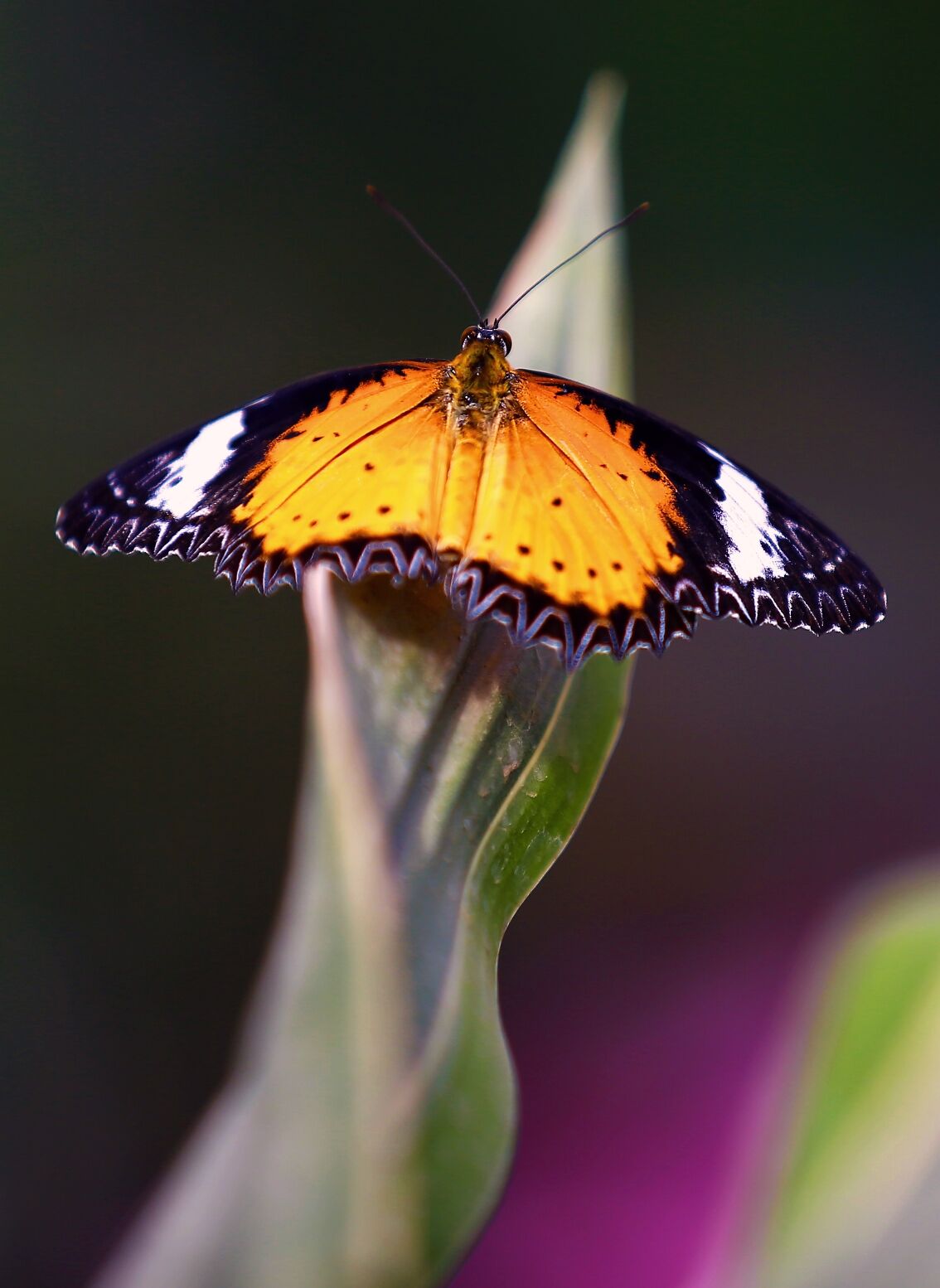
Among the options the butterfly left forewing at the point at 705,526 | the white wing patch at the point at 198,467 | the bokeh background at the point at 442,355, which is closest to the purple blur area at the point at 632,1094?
the bokeh background at the point at 442,355

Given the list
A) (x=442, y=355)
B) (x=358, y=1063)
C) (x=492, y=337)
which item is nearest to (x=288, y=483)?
(x=492, y=337)

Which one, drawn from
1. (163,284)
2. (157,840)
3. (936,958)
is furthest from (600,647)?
(163,284)

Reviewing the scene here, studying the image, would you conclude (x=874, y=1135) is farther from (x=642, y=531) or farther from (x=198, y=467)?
(x=198, y=467)

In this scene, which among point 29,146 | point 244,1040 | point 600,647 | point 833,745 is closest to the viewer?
point 244,1040

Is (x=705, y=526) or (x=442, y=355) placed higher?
(x=442, y=355)

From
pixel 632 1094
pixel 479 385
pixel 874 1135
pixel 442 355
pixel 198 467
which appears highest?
pixel 442 355

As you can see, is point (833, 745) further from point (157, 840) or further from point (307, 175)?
point (307, 175)
